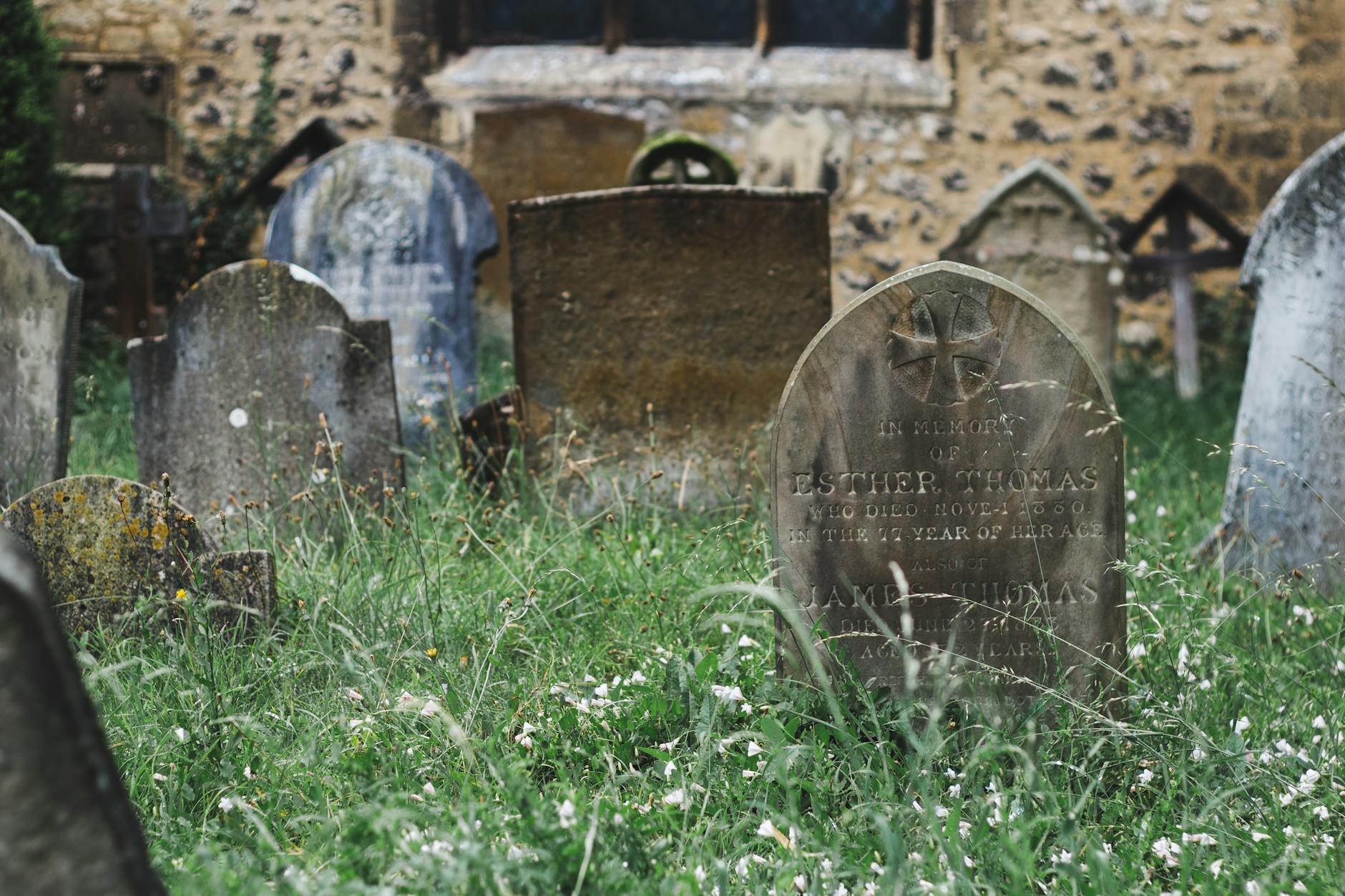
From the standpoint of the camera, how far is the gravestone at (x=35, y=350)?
357 centimetres

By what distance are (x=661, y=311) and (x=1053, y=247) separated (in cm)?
239

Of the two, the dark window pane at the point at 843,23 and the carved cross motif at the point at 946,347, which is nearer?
the carved cross motif at the point at 946,347

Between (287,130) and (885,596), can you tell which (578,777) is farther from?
(287,130)

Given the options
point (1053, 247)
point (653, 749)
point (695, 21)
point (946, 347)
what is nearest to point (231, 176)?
point (695, 21)

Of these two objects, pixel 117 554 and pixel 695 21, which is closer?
pixel 117 554

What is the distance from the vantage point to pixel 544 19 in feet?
25.4

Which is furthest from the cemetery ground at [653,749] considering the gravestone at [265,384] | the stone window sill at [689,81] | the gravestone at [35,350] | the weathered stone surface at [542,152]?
the stone window sill at [689,81]

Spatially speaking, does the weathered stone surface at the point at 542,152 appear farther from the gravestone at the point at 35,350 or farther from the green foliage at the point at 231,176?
the gravestone at the point at 35,350

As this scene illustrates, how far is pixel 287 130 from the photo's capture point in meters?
7.38

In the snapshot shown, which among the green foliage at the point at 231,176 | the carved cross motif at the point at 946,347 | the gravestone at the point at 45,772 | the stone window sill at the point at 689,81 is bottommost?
the gravestone at the point at 45,772

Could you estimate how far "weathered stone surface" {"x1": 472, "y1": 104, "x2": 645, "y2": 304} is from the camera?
24.0ft

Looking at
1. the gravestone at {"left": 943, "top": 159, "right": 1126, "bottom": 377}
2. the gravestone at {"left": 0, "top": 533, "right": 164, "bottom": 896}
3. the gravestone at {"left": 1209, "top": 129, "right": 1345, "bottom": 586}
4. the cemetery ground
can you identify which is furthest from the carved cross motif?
the gravestone at {"left": 943, "top": 159, "right": 1126, "bottom": 377}

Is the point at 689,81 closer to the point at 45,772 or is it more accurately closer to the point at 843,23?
the point at 843,23

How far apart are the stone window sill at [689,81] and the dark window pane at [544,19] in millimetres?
274
